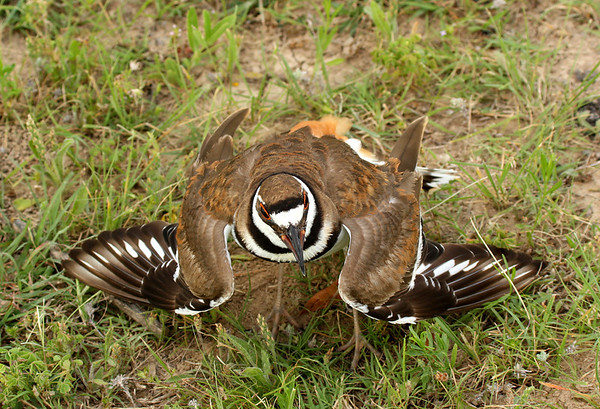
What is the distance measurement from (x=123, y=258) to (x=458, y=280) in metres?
2.08

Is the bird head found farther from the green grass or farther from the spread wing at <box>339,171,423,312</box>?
the green grass

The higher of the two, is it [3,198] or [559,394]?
[3,198]

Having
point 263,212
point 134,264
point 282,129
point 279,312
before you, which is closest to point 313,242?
point 263,212

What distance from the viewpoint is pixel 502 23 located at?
5801mm

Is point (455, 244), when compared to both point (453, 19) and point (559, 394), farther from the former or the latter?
point (453, 19)

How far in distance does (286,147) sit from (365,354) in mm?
1324

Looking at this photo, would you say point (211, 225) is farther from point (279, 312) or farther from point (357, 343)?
point (357, 343)

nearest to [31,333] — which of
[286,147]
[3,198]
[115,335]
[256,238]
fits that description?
[115,335]

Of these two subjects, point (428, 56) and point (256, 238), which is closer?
point (256, 238)

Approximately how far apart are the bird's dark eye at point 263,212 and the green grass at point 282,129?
713 mm

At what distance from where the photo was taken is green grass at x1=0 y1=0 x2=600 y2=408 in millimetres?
3986

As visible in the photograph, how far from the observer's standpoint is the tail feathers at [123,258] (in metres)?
4.44

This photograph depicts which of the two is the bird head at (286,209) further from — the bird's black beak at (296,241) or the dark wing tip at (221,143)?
the dark wing tip at (221,143)

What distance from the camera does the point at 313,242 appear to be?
4016mm
